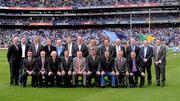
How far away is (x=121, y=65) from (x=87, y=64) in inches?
54.6

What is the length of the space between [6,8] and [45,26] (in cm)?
875

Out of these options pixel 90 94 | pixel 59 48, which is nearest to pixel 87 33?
pixel 59 48

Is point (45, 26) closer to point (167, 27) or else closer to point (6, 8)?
point (6, 8)

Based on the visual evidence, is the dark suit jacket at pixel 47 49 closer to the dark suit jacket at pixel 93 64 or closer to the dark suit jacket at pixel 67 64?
the dark suit jacket at pixel 67 64

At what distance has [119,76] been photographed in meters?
→ 17.5

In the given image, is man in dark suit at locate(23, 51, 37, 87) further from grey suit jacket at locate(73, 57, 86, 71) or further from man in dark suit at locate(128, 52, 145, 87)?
man in dark suit at locate(128, 52, 145, 87)

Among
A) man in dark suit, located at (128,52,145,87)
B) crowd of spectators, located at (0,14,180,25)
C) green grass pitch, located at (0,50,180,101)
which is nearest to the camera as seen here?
green grass pitch, located at (0,50,180,101)

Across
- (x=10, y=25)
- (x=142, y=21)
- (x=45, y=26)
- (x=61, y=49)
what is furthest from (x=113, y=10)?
(x=61, y=49)

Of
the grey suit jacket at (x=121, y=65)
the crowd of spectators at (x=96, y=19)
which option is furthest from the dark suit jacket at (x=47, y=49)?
the crowd of spectators at (x=96, y=19)

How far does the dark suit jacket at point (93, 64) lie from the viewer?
17469mm

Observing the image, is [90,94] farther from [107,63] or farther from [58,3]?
[58,3]

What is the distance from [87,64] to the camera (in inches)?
688

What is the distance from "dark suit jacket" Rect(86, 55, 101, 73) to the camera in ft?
57.3

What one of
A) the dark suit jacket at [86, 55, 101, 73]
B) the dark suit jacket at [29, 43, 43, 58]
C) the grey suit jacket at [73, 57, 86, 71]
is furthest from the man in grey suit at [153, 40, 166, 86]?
the dark suit jacket at [29, 43, 43, 58]
